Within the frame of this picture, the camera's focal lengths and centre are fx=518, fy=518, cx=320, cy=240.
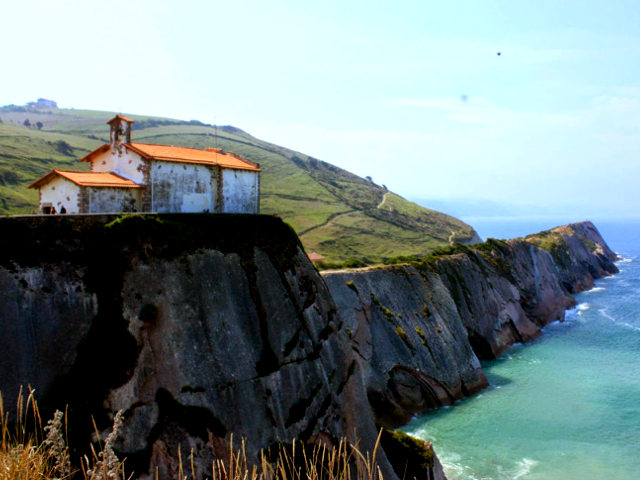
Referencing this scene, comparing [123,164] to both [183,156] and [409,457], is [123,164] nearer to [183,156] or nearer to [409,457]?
[183,156]

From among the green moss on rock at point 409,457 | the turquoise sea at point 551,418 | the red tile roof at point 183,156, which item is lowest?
the turquoise sea at point 551,418

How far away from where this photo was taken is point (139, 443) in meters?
21.4

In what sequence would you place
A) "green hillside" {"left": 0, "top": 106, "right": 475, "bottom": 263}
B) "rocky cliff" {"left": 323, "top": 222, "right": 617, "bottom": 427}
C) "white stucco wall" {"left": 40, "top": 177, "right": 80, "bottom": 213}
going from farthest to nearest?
"green hillside" {"left": 0, "top": 106, "right": 475, "bottom": 263} → "rocky cliff" {"left": 323, "top": 222, "right": 617, "bottom": 427} → "white stucco wall" {"left": 40, "top": 177, "right": 80, "bottom": 213}

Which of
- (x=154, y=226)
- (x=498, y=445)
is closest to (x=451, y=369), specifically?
(x=498, y=445)

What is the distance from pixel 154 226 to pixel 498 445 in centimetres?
3011

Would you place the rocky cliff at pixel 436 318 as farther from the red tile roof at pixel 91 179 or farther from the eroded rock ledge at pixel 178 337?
the red tile roof at pixel 91 179

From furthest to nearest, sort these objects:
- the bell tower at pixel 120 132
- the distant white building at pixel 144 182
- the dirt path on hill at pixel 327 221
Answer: the dirt path on hill at pixel 327 221 → the bell tower at pixel 120 132 → the distant white building at pixel 144 182

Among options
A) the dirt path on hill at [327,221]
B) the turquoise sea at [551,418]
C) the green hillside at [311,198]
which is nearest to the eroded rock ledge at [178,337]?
the turquoise sea at [551,418]

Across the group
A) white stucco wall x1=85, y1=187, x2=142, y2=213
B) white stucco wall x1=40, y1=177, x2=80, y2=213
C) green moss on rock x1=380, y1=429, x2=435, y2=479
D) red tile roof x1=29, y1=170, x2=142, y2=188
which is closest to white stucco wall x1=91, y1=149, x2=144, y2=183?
red tile roof x1=29, y1=170, x2=142, y2=188

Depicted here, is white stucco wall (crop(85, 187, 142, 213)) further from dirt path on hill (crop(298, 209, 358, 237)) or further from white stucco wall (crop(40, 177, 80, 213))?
dirt path on hill (crop(298, 209, 358, 237))

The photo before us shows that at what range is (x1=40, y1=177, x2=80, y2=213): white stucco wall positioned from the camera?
91.5ft

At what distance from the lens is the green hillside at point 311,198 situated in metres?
114

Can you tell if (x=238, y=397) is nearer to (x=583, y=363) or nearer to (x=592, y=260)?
(x=583, y=363)

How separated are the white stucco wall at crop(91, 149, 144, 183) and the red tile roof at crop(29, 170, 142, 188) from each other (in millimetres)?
499
